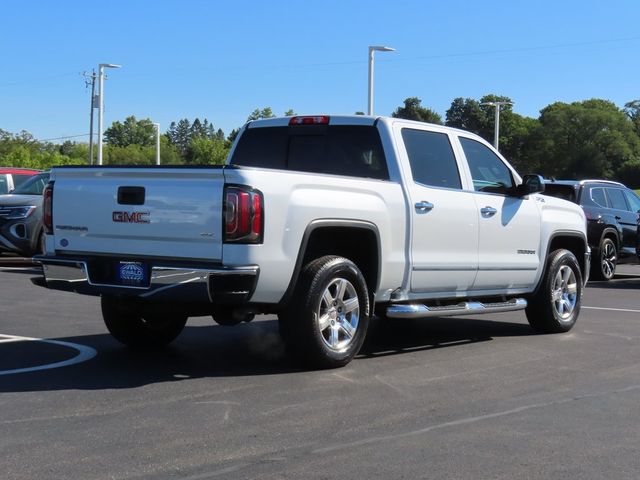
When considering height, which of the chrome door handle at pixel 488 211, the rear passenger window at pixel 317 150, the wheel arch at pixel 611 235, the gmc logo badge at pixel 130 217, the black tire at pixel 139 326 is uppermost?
the rear passenger window at pixel 317 150

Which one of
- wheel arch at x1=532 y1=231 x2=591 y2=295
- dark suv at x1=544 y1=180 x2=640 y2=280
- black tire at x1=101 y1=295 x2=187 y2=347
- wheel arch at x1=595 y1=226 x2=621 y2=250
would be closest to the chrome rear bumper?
black tire at x1=101 y1=295 x2=187 y2=347

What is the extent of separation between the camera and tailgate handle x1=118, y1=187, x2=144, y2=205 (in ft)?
20.6

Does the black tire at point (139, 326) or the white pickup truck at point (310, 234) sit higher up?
the white pickup truck at point (310, 234)

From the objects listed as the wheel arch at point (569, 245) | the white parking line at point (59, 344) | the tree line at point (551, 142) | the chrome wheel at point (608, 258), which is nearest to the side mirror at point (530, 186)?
the wheel arch at point (569, 245)

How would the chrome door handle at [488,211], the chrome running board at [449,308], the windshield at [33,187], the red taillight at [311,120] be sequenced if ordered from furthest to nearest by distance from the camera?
the windshield at [33,187] < the chrome door handle at [488,211] < the red taillight at [311,120] < the chrome running board at [449,308]

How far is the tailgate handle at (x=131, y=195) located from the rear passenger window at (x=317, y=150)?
196 cm

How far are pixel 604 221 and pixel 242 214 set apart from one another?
11.8 metres

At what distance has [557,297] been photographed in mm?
9156

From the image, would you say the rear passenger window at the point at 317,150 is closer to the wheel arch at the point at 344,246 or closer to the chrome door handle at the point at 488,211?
the wheel arch at the point at 344,246

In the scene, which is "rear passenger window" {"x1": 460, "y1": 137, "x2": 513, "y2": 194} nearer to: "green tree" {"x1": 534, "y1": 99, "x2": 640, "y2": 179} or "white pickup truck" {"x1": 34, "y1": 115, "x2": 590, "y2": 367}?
"white pickup truck" {"x1": 34, "y1": 115, "x2": 590, "y2": 367}

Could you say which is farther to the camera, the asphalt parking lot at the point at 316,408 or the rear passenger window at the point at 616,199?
the rear passenger window at the point at 616,199

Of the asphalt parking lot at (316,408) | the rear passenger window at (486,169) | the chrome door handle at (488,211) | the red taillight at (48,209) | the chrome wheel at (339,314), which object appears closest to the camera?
the asphalt parking lot at (316,408)

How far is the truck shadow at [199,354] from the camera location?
20.5 ft

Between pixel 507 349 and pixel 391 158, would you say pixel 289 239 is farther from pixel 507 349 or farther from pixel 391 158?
pixel 507 349
